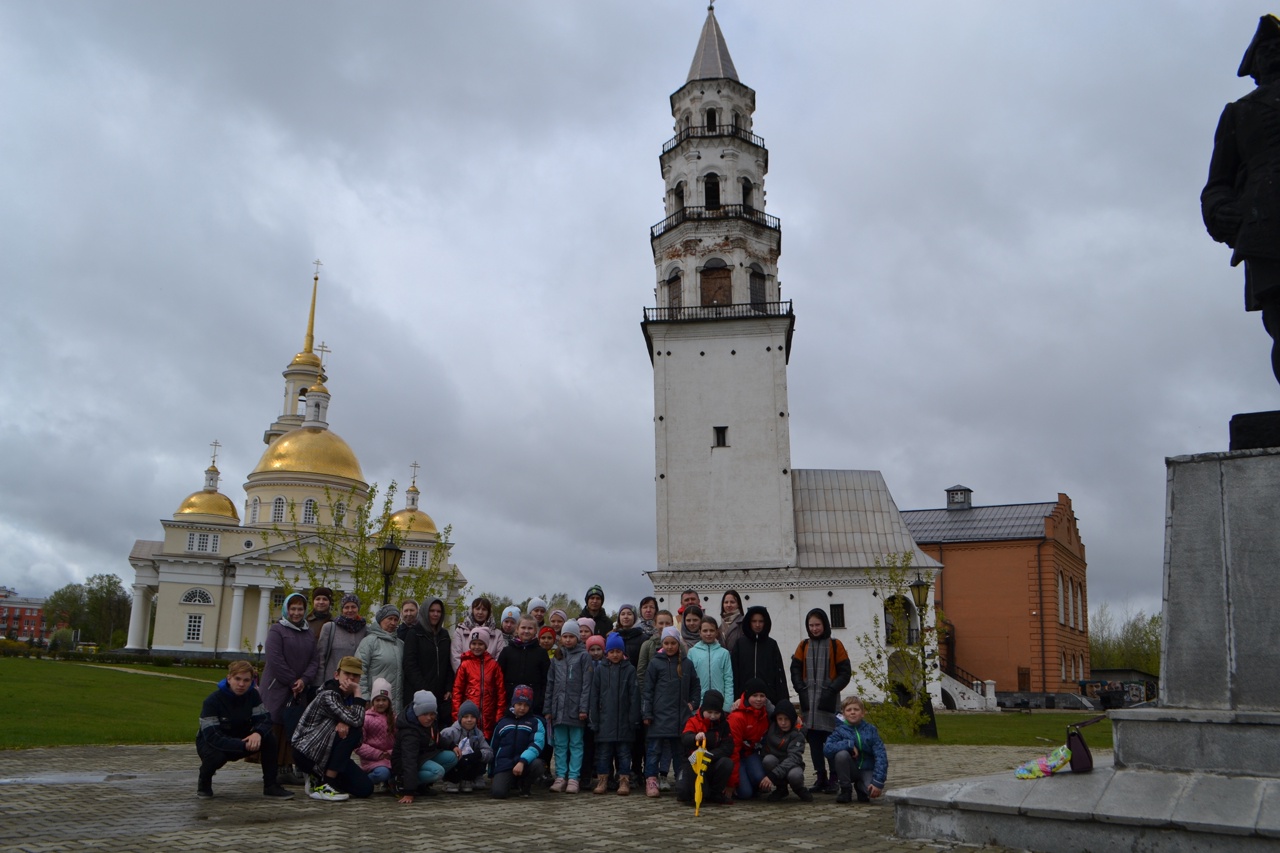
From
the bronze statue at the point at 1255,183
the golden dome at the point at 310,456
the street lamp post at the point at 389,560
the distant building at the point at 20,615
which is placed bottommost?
the distant building at the point at 20,615

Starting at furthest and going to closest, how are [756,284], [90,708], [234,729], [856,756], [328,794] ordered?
[756,284], [90,708], [856,756], [328,794], [234,729]

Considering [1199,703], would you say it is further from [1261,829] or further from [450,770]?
[450,770]

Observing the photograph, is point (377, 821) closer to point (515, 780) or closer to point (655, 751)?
point (515, 780)

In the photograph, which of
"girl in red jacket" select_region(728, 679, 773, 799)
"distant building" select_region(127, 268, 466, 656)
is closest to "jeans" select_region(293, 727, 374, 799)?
"girl in red jacket" select_region(728, 679, 773, 799)

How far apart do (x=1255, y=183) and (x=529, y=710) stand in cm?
783

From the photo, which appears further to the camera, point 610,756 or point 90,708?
point 90,708

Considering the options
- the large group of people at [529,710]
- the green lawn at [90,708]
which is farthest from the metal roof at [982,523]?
the large group of people at [529,710]

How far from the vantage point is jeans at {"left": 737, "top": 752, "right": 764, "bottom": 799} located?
9.23 meters

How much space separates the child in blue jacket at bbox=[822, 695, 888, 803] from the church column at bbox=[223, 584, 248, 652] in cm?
5426

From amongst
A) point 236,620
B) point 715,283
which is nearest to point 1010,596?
point 715,283

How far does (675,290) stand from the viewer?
38.4 meters

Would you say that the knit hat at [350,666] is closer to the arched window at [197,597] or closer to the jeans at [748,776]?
the jeans at [748,776]

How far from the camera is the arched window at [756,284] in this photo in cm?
3759

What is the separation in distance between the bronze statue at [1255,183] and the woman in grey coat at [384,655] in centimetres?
814
